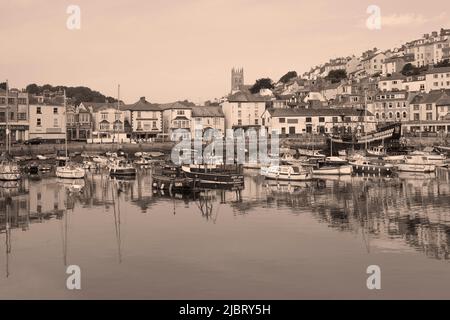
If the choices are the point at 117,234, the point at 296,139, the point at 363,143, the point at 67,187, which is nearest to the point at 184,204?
the point at 117,234

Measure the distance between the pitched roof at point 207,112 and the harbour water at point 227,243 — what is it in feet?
217

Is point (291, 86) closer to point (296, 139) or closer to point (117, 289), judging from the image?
point (296, 139)

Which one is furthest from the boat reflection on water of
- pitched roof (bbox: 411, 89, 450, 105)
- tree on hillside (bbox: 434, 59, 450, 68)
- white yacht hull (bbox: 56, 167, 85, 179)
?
tree on hillside (bbox: 434, 59, 450, 68)

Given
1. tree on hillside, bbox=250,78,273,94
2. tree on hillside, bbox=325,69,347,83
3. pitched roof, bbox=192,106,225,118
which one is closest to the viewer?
pitched roof, bbox=192,106,225,118

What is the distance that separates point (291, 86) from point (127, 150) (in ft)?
301

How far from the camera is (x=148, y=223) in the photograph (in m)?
35.1

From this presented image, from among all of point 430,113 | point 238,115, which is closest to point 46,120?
point 238,115

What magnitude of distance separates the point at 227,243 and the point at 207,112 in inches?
3475

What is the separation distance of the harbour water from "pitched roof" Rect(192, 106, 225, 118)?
66162 millimetres

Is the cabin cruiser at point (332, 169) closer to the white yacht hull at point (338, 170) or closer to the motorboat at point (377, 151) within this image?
the white yacht hull at point (338, 170)

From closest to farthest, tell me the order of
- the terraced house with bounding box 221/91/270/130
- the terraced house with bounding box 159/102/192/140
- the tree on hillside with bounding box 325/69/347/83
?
the terraced house with bounding box 159/102/192/140
the terraced house with bounding box 221/91/270/130
the tree on hillside with bounding box 325/69/347/83

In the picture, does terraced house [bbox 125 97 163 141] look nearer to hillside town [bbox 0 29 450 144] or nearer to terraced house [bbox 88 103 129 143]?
hillside town [bbox 0 29 450 144]

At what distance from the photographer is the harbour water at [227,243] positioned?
21281 millimetres

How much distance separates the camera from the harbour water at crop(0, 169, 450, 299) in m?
21.3
